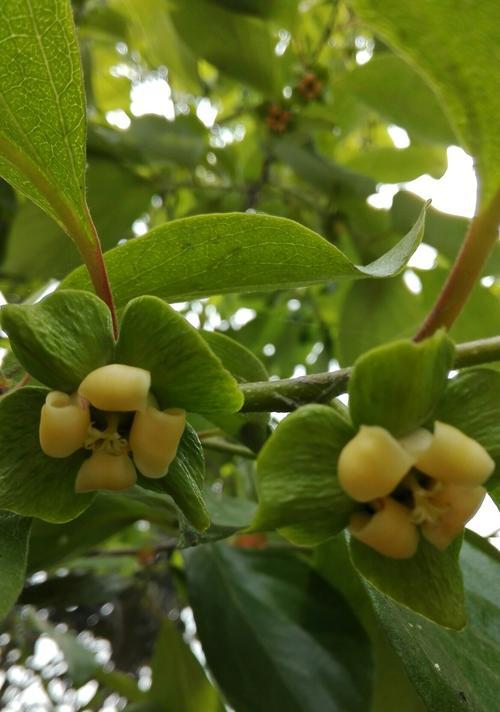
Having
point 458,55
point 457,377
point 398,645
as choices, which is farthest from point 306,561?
point 458,55

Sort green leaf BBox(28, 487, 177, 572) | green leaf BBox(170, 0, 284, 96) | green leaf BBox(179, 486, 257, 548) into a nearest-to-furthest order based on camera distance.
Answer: green leaf BBox(179, 486, 257, 548) → green leaf BBox(28, 487, 177, 572) → green leaf BBox(170, 0, 284, 96)

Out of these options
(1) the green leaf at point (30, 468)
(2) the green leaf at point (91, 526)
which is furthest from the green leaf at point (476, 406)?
(2) the green leaf at point (91, 526)

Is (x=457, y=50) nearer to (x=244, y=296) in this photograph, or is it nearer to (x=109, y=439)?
(x=109, y=439)

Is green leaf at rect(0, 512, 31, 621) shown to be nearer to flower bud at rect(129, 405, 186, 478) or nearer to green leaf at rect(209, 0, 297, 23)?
flower bud at rect(129, 405, 186, 478)

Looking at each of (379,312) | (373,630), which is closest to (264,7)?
(379,312)

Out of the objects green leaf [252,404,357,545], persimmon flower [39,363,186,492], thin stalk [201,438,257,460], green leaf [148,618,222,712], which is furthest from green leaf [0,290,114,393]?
green leaf [148,618,222,712]

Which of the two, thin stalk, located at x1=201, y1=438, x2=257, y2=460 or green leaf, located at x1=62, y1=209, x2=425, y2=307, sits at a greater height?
green leaf, located at x1=62, y1=209, x2=425, y2=307

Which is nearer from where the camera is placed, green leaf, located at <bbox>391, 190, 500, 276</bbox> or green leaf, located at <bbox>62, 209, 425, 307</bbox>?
green leaf, located at <bbox>62, 209, 425, 307</bbox>
